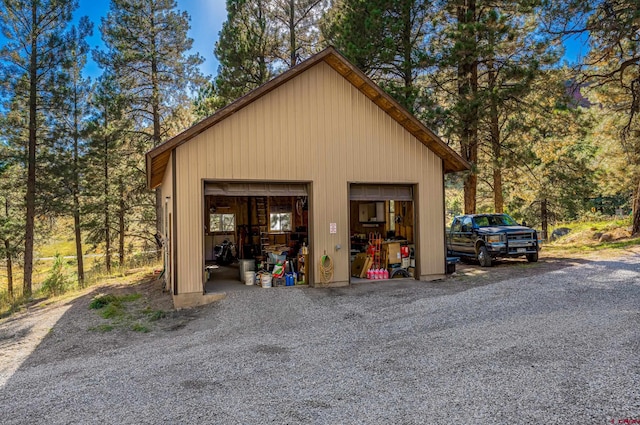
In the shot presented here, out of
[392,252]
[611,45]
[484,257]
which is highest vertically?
[611,45]

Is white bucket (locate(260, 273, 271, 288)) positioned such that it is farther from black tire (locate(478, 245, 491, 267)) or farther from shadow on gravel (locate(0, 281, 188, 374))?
black tire (locate(478, 245, 491, 267))

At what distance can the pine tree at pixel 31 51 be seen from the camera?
47.9ft

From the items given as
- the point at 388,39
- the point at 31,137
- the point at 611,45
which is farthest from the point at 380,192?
the point at 31,137

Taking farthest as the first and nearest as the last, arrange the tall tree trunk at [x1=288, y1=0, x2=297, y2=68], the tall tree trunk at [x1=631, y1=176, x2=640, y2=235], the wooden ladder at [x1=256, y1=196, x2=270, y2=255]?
1. the tall tree trunk at [x1=288, y1=0, x2=297, y2=68]
2. the tall tree trunk at [x1=631, y1=176, x2=640, y2=235]
3. the wooden ladder at [x1=256, y1=196, x2=270, y2=255]

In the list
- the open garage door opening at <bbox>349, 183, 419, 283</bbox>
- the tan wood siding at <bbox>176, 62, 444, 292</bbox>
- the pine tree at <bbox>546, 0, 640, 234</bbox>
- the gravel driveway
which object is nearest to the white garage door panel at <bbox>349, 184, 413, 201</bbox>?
the open garage door opening at <bbox>349, 183, 419, 283</bbox>

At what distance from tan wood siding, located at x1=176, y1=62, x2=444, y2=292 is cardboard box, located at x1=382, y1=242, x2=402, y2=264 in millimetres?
654

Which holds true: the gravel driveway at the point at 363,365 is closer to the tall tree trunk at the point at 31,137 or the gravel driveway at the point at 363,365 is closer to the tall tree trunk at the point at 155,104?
the tall tree trunk at the point at 31,137

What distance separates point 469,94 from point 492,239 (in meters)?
5.26

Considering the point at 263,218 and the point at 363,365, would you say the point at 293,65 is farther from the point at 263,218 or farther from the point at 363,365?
the point at 363,365

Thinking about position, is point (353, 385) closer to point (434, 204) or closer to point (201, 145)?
point (201, 145)

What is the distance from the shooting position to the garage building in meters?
9.11

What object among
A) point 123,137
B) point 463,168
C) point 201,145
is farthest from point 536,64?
point 123,137

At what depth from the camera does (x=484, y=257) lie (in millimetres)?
13445

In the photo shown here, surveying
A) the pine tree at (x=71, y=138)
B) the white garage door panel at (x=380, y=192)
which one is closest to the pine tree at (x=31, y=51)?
the pine tree at (x=71, y=138)
